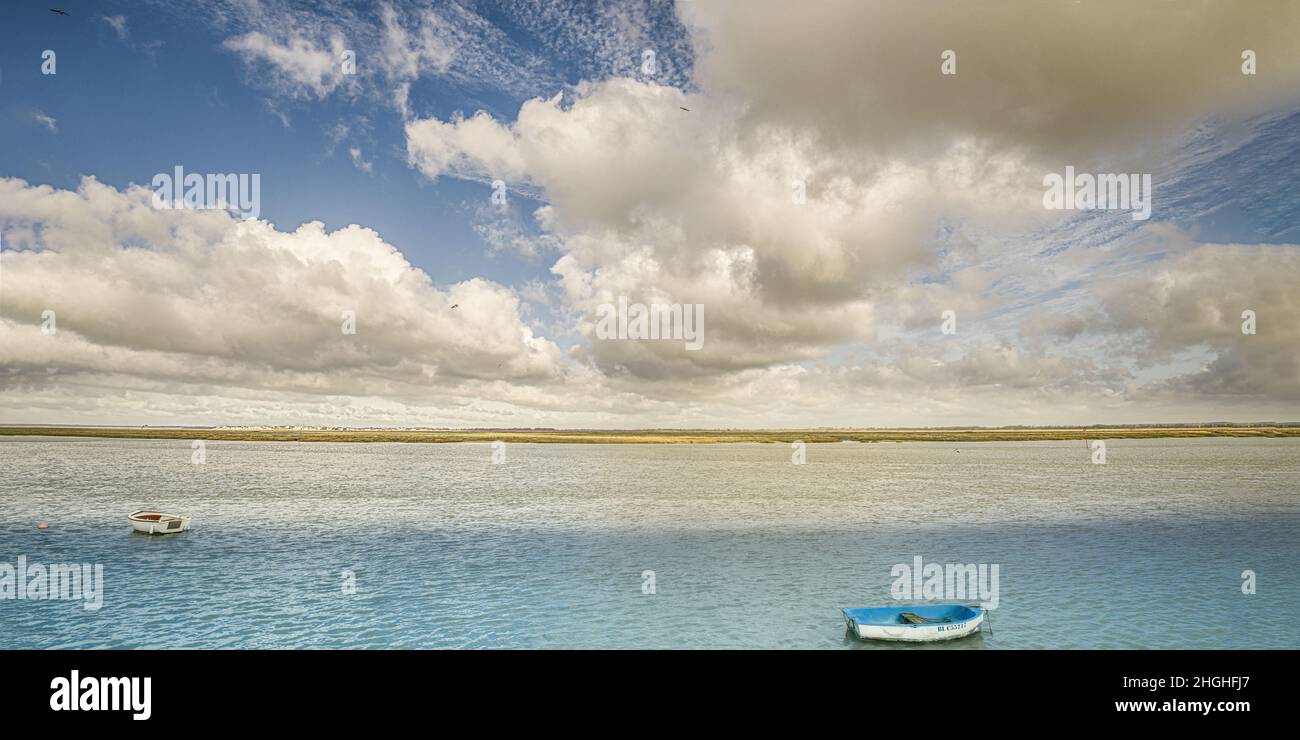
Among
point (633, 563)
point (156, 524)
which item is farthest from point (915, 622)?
point (156, 524)

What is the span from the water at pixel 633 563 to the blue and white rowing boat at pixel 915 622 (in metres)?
0.46

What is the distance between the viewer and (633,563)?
33.4 metres

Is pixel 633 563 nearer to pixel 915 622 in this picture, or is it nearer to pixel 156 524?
pixel 915 622

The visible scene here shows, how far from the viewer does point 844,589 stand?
27703mm

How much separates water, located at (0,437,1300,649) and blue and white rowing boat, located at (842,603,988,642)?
1.50ft

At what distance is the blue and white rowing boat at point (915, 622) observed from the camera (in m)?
20.7

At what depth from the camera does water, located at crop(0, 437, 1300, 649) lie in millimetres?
22359

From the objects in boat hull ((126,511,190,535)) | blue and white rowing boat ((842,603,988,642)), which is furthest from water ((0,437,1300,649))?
boat hull ((126,511,190,535))
